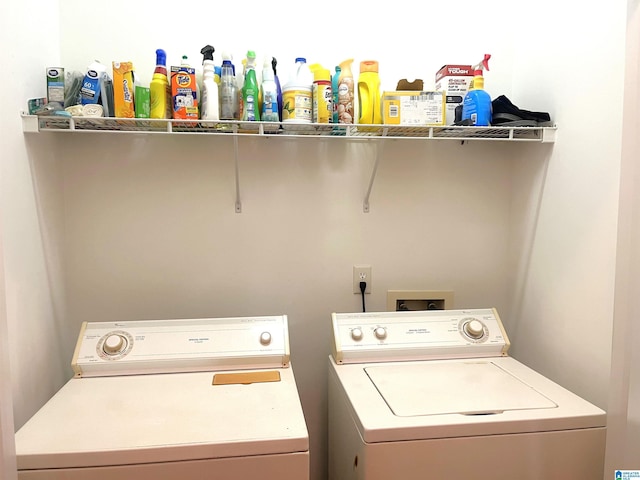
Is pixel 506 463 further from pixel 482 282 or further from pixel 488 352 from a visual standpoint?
pixel 482 282

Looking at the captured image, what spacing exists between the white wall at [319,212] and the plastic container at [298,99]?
22 cm

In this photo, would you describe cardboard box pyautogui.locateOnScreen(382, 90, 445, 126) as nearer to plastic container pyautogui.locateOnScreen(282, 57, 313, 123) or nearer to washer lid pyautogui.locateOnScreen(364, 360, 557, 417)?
plastic container pyautogui.locateOnScreen(282, 57, 313, 123)

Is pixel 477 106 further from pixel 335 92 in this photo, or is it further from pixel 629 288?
pixel 629 288

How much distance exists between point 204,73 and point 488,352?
1516mm

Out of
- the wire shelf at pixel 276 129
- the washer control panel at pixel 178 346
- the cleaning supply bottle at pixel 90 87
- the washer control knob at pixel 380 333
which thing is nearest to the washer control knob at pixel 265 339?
the washer control panel at pixel 178 346

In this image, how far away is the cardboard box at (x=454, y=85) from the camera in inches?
69.4

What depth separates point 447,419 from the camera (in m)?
1.23

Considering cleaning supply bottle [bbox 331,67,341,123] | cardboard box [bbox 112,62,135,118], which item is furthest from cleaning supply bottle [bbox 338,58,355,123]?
cardboard box [bbox 112,62,135,118]

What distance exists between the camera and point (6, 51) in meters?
1.37

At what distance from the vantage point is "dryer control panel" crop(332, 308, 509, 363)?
5.57 ft

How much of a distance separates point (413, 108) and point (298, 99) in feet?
1.41

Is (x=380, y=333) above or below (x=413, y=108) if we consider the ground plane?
below

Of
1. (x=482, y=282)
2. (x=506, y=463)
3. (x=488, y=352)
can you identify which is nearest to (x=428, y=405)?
(x=506, y=463)

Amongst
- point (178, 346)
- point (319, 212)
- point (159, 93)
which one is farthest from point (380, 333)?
point (159, 93)
